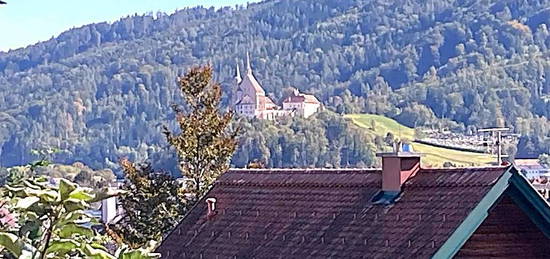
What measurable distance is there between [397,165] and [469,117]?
535ft

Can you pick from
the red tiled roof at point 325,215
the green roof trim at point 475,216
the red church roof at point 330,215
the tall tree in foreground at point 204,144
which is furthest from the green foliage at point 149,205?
the green roof trim at point 475,216

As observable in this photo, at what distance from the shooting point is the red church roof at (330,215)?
29.8 feet

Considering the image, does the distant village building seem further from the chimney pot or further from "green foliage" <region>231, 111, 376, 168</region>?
the chimney pot

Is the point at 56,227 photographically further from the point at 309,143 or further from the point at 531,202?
the point at 309,143

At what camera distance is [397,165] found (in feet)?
33.0

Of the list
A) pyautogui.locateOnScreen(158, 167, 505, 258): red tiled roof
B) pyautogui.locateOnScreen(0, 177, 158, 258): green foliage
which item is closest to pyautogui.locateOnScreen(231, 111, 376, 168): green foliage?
pyautogui.locateOnScreen(158, 167, 505, 258): red tiled roof

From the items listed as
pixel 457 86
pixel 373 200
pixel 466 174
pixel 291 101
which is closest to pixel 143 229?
pixel 373 200

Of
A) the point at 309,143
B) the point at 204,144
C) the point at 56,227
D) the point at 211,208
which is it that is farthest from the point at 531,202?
the point at 309,143

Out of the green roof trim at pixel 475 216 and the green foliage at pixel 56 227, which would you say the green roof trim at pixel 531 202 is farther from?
the green foliage at pixel 56 227

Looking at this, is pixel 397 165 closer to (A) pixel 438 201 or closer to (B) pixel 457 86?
(A) pixel 438 201

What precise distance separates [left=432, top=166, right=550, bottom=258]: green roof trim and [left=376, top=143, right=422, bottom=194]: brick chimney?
1225mm

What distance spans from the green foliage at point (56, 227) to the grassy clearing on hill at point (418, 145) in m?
101

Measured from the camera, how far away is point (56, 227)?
2.02m

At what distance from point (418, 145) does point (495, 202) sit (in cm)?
11862
